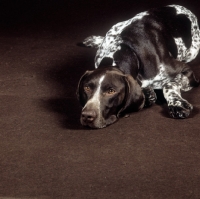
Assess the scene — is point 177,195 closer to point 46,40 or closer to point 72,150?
point 72,150

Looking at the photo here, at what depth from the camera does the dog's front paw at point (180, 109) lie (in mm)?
3734

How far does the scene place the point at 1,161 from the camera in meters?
3.23

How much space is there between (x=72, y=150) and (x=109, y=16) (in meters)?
3.28

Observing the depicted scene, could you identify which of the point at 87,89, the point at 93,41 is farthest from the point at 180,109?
the point at 93,41

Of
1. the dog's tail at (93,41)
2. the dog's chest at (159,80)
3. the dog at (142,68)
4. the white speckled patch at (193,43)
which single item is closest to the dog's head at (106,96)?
the dog at (142,68)

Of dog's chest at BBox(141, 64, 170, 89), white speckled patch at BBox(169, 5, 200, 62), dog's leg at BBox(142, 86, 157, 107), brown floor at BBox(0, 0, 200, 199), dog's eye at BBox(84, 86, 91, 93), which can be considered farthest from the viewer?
white speckled patch at BBox(169, 5, 200, 62)

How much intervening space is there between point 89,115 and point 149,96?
71 cm

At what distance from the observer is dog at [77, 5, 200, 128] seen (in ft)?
11.5

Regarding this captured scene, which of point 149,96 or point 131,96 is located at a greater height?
point 131,96

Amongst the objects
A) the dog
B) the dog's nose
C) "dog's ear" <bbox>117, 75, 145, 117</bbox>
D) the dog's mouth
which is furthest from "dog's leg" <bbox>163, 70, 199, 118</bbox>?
the dog's nose

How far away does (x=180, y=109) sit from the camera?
3764 millimetres

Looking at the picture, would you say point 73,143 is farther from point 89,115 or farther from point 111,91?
point 111,91

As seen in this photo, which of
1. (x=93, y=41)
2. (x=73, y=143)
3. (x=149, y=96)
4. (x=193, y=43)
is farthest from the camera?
(x=93, y=41)

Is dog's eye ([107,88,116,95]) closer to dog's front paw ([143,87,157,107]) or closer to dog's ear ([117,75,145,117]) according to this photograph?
dog's ear ([117,75,145,117])
